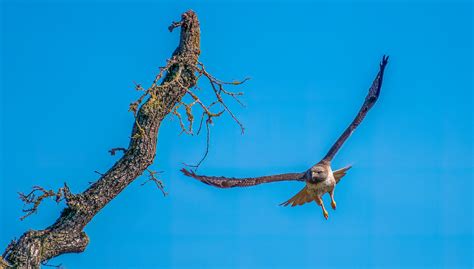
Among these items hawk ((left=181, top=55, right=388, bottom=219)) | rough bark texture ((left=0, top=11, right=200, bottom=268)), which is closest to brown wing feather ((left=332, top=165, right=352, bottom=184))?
hawk ((left=181, top=55, right=388, bottom=219))

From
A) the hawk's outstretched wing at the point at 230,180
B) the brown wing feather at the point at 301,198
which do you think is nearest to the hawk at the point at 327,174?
the brown wing feather at the point at 301,198

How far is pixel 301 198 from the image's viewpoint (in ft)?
39.8

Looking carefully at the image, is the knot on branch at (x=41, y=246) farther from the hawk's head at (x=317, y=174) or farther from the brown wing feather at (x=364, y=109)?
the brown wing feather at (x=364, y=109)

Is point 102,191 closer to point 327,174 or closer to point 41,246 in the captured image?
point 41,246

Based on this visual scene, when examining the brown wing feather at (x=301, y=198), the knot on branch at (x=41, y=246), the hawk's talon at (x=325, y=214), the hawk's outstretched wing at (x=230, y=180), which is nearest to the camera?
the knot on branch at (x=41, y=246)

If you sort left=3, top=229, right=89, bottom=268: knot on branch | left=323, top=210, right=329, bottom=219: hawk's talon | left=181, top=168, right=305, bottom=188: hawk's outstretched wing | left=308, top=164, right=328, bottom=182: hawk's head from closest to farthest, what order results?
left=3, top=229, right=89, bottom=268: knot on branch < left=181, top=168, right=305, bottom=188: hawk's outstretched wing < left=308, top=164, right=328, bottom=182: hawk's head < left=323, top=210, right=329, bottom=219: hawk's talon

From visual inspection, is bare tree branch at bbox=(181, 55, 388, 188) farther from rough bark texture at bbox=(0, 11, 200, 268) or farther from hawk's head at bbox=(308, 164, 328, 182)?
rough bark texture at bbox=(0, 11, 200, 268)

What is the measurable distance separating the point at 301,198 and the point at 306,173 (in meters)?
0.84

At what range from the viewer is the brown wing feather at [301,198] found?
11.9m

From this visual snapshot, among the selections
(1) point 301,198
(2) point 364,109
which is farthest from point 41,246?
(2) point 364,109

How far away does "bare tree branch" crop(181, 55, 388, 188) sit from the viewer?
10422mm

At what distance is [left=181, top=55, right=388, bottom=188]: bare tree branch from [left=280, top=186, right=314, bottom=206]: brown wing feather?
585 mm

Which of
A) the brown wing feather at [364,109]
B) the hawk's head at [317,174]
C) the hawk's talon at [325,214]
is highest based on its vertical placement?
the brown wing feather at [364,109]

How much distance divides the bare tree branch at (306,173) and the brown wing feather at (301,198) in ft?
1.92
